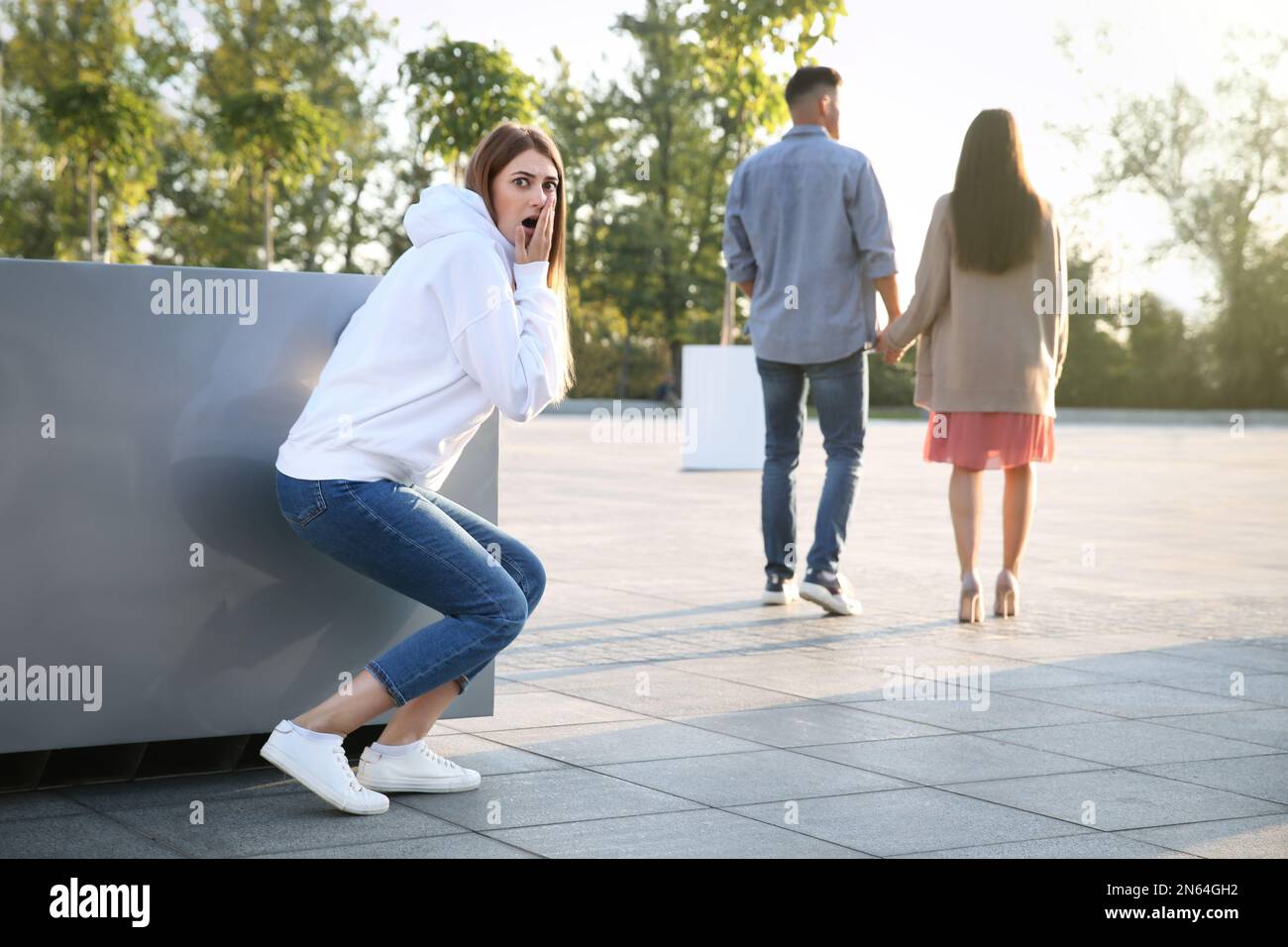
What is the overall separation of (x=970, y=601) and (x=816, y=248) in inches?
66.1

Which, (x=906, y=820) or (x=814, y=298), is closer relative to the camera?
(x=906, y=820)

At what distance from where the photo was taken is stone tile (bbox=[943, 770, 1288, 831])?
3.75 meters

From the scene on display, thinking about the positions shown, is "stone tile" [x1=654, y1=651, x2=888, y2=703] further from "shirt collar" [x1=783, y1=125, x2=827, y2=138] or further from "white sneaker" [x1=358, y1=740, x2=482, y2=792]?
"shirt collar" [x1=783, y1=125, x2=827, y2=138]

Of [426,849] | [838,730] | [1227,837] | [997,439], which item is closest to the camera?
[426,849]

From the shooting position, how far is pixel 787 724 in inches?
187

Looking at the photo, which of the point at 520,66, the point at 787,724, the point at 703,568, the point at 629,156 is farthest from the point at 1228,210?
the point at 787,724

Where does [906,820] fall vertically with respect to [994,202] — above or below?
below

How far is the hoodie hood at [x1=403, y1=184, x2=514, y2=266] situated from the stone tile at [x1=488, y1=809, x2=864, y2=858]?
1376 millimetres

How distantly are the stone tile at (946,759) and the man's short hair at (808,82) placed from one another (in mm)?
3732

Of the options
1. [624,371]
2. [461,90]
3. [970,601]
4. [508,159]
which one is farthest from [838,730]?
[624,371]

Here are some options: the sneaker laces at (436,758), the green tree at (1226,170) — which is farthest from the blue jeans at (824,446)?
the green tree at (1226,170)

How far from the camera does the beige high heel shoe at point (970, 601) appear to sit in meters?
6.79

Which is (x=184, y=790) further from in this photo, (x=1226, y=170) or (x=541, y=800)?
(x=1226, y=170)

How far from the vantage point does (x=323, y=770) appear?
3703mm
